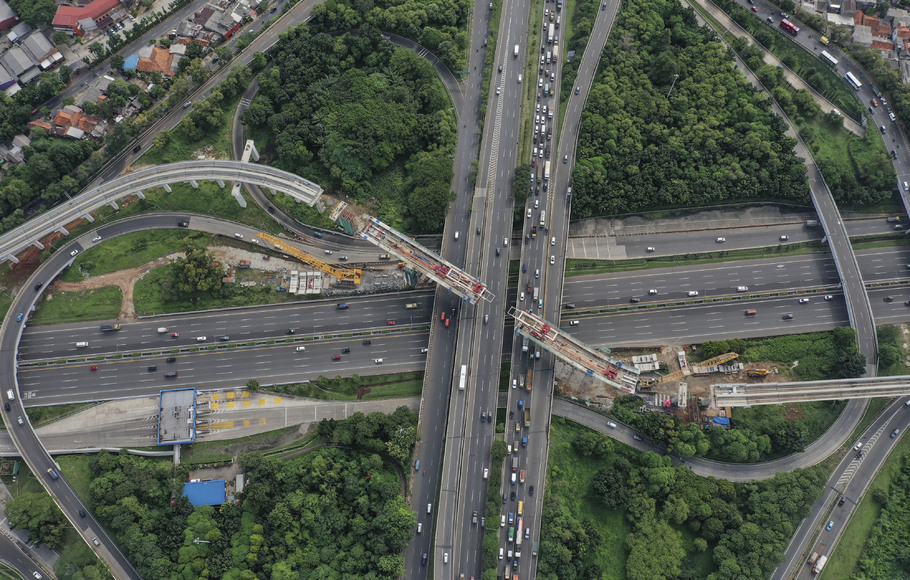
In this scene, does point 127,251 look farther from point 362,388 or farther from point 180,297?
point 362,388

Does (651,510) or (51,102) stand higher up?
(51,102)

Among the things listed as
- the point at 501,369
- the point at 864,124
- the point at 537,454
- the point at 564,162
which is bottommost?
the point at 537,454

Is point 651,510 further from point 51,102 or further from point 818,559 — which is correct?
point 51,102

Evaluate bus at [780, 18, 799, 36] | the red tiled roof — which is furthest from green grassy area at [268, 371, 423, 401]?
bus at [780, 18, 799, 36]

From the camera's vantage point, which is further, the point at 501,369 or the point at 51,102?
the point at 51,102

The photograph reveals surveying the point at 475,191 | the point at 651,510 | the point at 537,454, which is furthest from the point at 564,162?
the point at 651,510

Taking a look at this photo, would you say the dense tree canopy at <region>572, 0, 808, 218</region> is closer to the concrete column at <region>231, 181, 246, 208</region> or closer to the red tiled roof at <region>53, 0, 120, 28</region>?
the concrete column at <region>231, 181, 246, 208</region>

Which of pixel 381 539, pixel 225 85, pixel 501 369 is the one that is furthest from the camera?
pixel 225 85
